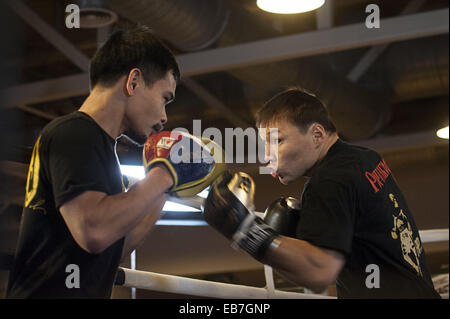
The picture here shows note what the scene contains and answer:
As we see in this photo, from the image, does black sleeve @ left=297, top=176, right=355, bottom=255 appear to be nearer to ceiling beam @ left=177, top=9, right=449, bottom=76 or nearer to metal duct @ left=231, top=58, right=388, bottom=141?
ceiling beam @ left=177, top=9, right=449, bottom=76

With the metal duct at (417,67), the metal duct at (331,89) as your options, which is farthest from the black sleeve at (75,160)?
the metal duct at (417,67)

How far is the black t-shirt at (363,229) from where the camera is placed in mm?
1615

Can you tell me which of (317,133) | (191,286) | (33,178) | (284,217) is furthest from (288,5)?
(33,178)

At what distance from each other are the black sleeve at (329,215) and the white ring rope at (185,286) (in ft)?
1.67

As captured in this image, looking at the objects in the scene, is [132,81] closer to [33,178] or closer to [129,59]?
[129,59]

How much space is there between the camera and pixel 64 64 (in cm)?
642

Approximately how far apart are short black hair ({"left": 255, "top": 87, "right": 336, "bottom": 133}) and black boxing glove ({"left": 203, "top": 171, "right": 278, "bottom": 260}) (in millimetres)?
287

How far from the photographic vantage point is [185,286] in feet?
6.59

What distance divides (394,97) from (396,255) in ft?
13.7

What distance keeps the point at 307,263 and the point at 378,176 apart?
1.21ft

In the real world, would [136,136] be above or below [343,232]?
above

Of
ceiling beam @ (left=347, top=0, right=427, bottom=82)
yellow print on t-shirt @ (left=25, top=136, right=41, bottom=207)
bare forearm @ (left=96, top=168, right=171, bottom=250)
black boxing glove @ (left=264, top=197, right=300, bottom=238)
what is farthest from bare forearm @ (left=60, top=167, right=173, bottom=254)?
ceiling beam @ (left=347, top=0, right=427, bottom=82)

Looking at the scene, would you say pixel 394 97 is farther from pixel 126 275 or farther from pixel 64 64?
pixel 126 275

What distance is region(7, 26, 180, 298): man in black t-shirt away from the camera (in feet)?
4.14
